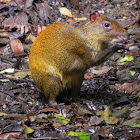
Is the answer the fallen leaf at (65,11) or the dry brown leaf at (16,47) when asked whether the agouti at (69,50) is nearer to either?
the dry brown leaf at (16,47)

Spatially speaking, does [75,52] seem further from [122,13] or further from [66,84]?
[122,13]

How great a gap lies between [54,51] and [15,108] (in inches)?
49.8

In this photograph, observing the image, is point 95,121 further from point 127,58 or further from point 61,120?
point 127,58

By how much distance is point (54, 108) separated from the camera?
5234 mm

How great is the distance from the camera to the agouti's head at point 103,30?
516 centimetres

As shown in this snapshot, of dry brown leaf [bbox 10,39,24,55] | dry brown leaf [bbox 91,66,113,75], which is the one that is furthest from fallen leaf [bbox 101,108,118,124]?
dry brown leaf [bbox 10,39,24,55]

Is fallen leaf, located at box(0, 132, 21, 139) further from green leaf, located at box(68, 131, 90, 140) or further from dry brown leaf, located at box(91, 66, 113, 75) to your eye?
dry brown leaf, located at box(91, 66, 113, 75)

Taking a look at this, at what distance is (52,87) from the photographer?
17.5 ft

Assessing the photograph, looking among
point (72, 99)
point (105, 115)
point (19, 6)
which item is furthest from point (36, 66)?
point (19, 6)

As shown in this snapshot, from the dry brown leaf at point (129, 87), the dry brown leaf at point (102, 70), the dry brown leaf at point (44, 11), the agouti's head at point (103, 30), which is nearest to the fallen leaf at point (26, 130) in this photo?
the agouti's head at point (103, 30)

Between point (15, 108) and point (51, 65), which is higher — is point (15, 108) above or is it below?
below

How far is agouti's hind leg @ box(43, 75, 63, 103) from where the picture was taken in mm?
5270

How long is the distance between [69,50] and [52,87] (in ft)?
2.51

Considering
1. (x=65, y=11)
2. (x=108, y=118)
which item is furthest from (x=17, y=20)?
(x=108, y=118)
